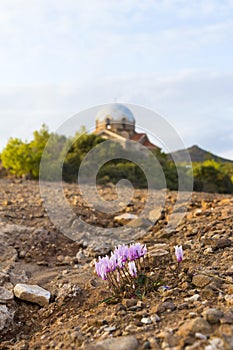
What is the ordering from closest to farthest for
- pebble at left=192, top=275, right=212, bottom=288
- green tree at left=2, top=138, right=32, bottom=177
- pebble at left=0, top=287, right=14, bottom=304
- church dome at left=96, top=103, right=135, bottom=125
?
pebble at left=192, top=275, right=212, bottom=288 < pebble at left=0, top=287, right=14, bottom=304 < church dome at left=96, top=103, right=135, bottom=125 < green tree at left=2, top=138, right=32, bottom=177

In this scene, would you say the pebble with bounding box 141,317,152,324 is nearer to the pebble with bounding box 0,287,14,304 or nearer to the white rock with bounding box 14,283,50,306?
the white rock with bounding box 14,283,50,306

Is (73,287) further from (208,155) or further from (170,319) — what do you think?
(208,155)

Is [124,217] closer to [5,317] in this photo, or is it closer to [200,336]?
[5,317]

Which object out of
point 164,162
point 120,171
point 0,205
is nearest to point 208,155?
point 164,162

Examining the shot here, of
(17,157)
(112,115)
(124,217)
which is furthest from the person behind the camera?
(17,157)

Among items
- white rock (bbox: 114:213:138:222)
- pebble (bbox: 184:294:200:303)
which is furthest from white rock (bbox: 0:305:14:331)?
white rock (bbox: 114:213:138:222)

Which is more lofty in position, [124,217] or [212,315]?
[124,217]

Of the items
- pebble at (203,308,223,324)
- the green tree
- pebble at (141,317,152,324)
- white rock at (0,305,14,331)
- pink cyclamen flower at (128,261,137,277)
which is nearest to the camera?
pebble at (203,308,223,324)

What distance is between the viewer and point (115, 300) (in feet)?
11.6

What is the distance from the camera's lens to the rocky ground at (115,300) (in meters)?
2.66

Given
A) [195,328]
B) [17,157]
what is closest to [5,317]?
[195,328]

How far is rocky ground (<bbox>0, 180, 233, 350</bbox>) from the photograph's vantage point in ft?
8.72

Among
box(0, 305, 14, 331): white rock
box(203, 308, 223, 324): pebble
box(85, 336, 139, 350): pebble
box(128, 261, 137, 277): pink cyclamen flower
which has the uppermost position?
box(128, 261, 137, 277): pink cyclamen flower

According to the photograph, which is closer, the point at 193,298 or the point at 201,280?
the point at 193,298
